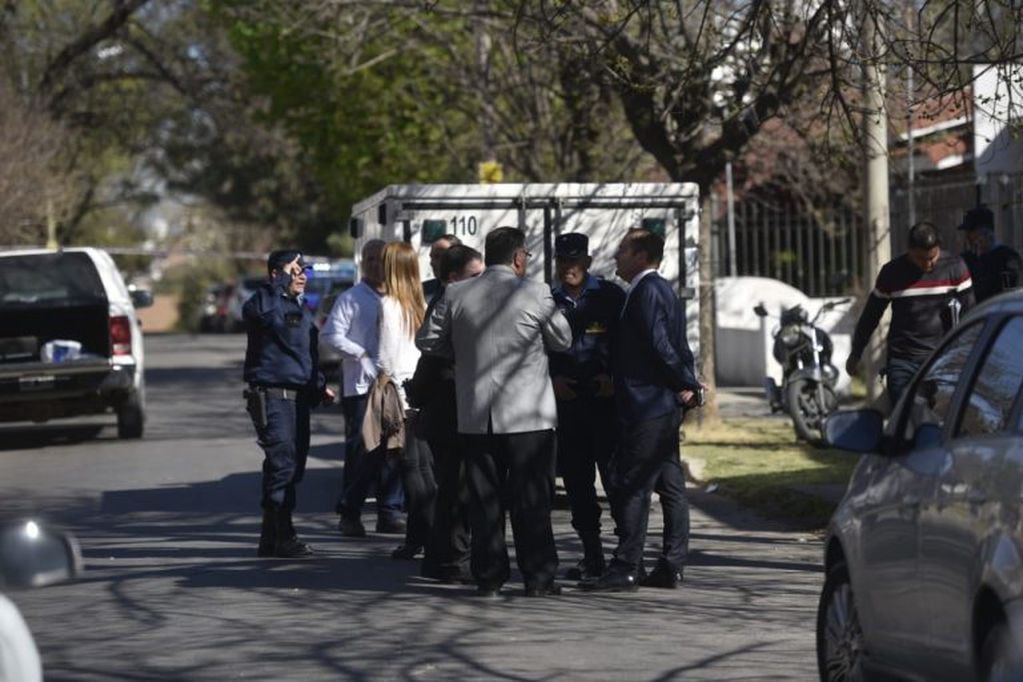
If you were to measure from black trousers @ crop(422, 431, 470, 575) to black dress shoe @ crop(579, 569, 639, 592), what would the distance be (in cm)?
82

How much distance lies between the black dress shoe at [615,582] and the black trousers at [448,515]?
82 centimetres

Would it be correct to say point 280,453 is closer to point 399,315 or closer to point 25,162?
point 399,315

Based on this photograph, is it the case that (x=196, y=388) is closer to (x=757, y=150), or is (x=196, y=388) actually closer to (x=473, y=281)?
(x=757, y=150)

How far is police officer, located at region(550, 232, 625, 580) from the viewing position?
10.9 metres

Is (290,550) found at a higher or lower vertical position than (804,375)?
lower

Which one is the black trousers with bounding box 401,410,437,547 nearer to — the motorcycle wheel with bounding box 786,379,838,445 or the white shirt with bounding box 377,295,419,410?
the white shirt with bounding box 377,295,419,410

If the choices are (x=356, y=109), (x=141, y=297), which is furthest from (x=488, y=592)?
(x=356, y=109)

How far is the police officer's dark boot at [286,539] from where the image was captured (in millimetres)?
11789

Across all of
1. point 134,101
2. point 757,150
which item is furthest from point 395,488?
point 134,101

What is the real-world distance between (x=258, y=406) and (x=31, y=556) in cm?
713

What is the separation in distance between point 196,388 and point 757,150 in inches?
371

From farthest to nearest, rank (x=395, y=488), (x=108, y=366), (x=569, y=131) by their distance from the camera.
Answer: (x=569, y=131)
(x=108, y=366)
(x=395, y=488)

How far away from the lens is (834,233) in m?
25.1

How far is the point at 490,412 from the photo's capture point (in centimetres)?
1014
